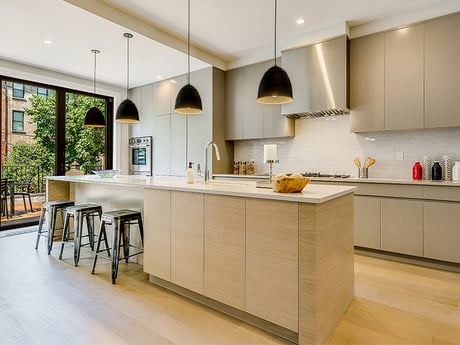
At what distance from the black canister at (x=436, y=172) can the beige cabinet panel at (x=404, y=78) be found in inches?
19.7

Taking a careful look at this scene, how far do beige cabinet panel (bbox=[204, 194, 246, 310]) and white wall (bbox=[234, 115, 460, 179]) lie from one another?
268 cm

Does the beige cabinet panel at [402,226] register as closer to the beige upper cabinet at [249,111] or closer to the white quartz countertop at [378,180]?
the white quartz countertop at [378,180]

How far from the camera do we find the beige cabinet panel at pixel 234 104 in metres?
4.84

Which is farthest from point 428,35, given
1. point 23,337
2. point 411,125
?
point 23,337

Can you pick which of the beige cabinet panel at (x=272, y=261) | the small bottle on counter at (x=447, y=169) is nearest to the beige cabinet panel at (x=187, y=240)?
the beige cabinet panel at (x=272, y=261)

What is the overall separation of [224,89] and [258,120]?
0.93 metres

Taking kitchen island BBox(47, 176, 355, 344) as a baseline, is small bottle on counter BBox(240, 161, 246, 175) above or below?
above

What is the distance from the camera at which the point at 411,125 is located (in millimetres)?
3346

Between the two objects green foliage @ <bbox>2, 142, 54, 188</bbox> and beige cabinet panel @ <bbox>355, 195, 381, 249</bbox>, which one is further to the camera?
green foliage @ <bbox>2, 142, 54, 188</bbox>

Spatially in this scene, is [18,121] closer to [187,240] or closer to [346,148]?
[187,240]

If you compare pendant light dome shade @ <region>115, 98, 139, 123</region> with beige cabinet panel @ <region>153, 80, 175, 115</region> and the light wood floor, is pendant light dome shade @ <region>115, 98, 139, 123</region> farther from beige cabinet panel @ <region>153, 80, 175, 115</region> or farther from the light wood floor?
the light wood floor

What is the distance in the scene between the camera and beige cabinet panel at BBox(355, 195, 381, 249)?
3334 millimetres

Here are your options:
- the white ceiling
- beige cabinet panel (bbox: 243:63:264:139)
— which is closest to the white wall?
beige cabinet panel (bbox: 243:63:264:139)

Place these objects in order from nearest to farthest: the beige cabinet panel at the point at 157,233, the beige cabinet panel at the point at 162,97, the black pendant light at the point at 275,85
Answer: the black pendant light at the point at 275,85 → the beige cabinet panel at the point at 157,233 → the beige cabinet panel at the point at 162,97
